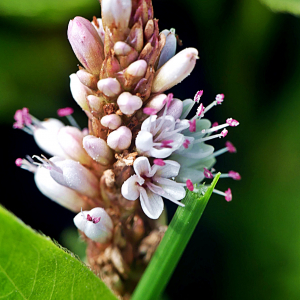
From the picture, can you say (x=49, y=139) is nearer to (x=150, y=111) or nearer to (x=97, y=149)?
(x=97, y=149)

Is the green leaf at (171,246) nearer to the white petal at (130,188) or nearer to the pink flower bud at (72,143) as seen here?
the white petal at (130,188)

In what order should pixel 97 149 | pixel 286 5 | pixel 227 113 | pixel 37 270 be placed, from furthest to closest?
pixel 227 113 < pixel 286 5 < pixel 97 149 < pixel 37 270

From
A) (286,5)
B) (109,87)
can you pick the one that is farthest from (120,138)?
(286,5)

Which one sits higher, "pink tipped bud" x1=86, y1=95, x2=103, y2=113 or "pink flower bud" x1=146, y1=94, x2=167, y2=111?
"pink flower bud" x1=146, y1=94, x2=167, y2=111

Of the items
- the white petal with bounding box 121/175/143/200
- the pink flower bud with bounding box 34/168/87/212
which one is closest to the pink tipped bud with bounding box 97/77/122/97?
the white petal with bounding box 121/175/143/200

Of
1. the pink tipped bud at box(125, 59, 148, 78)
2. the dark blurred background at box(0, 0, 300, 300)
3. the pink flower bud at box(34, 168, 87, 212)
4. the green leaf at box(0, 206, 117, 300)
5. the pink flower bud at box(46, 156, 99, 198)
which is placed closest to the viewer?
the green leaf at box(0, 206, 117, 300)

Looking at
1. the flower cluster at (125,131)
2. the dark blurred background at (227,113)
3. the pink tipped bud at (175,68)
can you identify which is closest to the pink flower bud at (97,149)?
the flower cluster at (125,131)

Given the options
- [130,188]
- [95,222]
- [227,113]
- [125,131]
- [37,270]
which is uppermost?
[227,113]

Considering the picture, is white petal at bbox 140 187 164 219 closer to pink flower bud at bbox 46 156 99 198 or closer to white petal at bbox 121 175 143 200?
white petal at bbox 121 175 143 200
